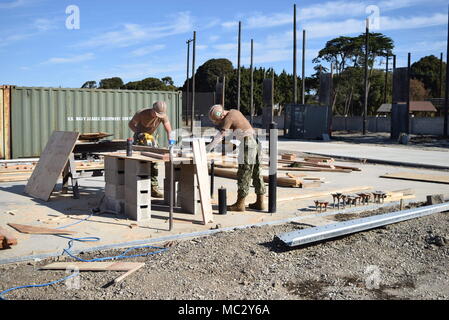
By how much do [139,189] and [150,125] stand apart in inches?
111

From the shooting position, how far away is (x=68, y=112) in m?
19.2

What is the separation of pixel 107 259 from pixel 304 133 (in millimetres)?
32038

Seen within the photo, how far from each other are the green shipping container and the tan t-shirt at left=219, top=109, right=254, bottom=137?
30.3 ft

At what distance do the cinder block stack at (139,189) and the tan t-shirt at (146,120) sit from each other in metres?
2.08

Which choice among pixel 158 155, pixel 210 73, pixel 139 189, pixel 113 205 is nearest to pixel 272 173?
pixel 158 155

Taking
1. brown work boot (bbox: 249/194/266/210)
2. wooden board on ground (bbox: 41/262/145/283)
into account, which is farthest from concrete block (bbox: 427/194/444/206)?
wooden board on ground (bbox: 41/262/145/283)

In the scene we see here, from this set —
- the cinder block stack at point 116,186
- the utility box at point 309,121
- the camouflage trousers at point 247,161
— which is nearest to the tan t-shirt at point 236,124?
the camouflage trousers at point 247,161

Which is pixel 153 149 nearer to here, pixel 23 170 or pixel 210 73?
pixel 23 170

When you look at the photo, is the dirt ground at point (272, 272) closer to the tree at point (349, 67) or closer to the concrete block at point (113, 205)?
the concrete block at point (113, 205)

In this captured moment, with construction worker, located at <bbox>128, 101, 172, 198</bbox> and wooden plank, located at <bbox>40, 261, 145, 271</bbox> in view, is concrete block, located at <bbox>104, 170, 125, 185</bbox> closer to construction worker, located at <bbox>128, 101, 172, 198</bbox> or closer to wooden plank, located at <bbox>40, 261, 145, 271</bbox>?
construction worker, located at <bbox>128, 101, 172, 198</bbox>

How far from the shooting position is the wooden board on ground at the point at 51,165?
10.8 m

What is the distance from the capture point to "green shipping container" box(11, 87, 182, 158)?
1827 centimetres
